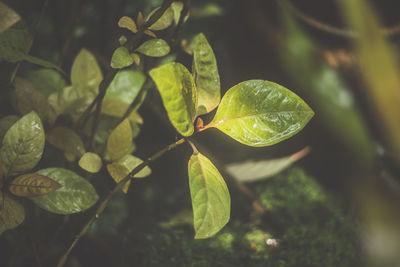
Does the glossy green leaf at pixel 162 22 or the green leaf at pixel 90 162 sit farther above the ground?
the glossy green leaf at pixel 162 22

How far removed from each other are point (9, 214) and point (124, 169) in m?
0.16

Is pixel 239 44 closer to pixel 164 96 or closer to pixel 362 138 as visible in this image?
pixel 362 138

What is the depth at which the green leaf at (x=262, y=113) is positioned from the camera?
355 mm

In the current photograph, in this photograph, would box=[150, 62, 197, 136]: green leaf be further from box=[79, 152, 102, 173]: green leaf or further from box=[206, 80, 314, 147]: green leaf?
box=[79, 152, 102, 173]: green leaf

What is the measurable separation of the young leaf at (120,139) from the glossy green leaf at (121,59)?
0.38 feet

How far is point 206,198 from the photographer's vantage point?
0.34 meters

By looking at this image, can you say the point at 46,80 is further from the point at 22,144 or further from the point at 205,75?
the point at 205,75

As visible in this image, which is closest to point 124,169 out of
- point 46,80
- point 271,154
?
point 46,80

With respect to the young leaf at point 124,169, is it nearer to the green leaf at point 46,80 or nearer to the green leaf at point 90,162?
the green leaf at point 90,162

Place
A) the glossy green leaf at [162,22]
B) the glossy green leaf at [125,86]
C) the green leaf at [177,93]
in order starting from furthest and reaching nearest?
the glossy green leaf at [125,86] < the glossy green leaf at [162,22] < the green leaf at [177,93]

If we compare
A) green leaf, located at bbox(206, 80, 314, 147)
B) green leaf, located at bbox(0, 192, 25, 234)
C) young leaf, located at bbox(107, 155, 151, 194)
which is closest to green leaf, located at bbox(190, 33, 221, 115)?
green leaf, located at bbox(206, 80, 314, 147)

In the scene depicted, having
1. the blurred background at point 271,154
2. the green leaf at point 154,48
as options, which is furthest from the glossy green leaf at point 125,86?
the green leaf at point 154,48

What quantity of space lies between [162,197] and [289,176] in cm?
38

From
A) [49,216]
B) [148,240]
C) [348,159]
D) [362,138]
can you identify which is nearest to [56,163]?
[49,216]
